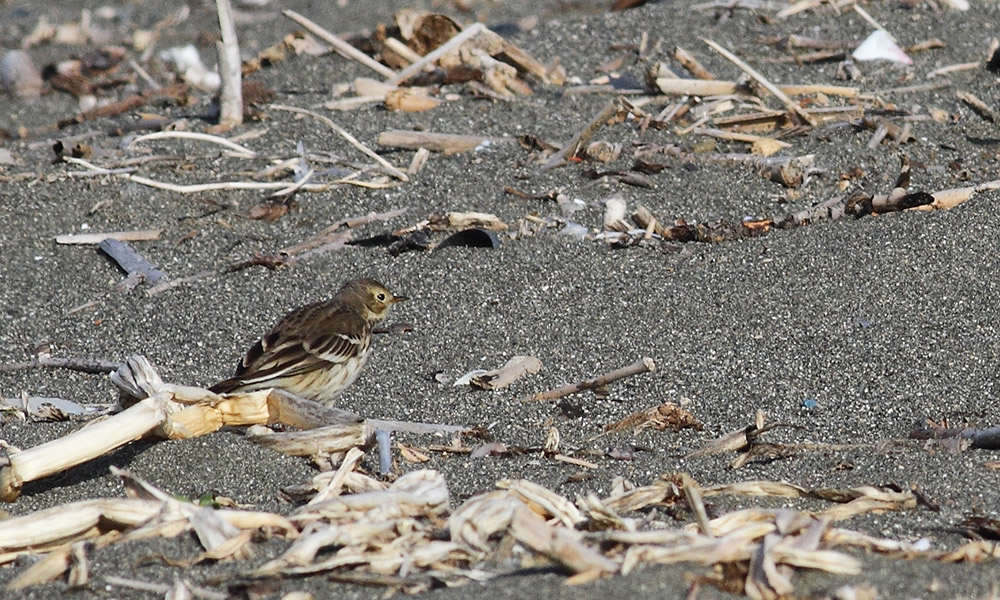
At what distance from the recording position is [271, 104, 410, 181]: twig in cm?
857

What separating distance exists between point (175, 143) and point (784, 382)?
5163 millimetres

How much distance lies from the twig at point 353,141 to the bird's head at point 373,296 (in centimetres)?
171

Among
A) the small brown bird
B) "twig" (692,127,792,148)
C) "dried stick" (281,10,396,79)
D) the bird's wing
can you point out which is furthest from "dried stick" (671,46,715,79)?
the bird's wing

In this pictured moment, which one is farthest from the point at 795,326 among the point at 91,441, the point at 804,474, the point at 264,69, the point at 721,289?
the point at 264,69

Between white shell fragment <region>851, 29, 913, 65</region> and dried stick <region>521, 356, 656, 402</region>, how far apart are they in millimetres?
4676

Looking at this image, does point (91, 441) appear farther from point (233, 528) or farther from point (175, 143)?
point (175, 143)

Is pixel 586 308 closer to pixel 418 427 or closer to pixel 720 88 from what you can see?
pixel 418 427

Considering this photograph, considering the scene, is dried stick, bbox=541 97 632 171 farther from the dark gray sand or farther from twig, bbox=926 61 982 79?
twig, bbox=926 61 982 79

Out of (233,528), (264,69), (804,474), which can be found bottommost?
(264,69)

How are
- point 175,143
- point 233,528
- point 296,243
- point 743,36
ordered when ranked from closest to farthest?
point 233,528
point 296,243
point 175,143
point 743,36

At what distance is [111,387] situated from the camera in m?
6.53

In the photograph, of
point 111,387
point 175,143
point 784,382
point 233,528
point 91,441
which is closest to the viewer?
point 233,528

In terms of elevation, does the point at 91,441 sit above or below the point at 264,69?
above

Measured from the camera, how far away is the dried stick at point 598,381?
240 inches
